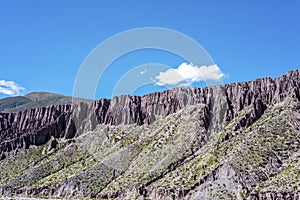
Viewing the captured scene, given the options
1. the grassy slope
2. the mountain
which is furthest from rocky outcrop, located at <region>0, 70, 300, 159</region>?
the grassy slope

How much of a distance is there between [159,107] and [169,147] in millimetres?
37972

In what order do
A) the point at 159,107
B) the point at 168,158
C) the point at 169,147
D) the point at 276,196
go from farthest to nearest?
the point at 159,107 < the point at 169,147 < the point at 168,158 < the point at 276,196

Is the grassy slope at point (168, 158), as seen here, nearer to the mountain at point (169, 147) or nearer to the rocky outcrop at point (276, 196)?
the mountain at point (169, 147)

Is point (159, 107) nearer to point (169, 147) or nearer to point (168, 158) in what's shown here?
point (169, 147)

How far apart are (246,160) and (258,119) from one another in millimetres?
27138

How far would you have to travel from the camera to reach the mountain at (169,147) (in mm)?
113750

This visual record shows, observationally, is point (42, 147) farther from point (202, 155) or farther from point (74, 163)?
point (202, 155)

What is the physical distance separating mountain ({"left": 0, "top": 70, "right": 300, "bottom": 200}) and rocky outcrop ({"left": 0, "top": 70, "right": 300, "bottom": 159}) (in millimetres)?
382

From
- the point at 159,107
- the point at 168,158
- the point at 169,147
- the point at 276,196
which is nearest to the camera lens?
the point at 276,196

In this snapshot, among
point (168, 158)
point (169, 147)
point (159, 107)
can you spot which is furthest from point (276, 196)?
point (159, 107)

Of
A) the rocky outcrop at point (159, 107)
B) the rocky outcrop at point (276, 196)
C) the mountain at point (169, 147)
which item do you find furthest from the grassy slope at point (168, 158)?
the rocky outcrop at point (159, 107)

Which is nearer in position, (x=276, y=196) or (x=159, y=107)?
(x=276, y=196)

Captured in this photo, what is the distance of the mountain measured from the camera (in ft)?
373

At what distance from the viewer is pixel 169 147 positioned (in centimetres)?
14138
